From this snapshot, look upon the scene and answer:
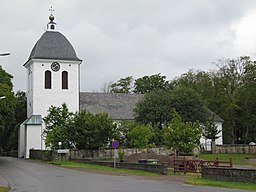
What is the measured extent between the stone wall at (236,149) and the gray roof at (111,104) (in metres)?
15.5

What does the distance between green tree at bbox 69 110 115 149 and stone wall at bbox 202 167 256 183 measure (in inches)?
892

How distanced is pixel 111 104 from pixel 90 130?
24.9 metres

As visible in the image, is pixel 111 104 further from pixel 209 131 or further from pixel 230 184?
pixel 230 184

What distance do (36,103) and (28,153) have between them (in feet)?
25.6

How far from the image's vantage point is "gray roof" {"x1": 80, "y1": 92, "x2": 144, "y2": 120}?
229 feet

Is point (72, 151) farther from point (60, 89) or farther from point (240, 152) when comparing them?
point (240, 152)

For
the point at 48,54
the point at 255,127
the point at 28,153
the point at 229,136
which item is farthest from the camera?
the point at 229,136

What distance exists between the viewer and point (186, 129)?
42.4 m

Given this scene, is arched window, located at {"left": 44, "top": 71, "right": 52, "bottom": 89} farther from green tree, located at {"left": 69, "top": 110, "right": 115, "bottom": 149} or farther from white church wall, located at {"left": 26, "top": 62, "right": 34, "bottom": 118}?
green tree, located at {"left": 69, "top": 110, "right": 115, "bottom": 149}

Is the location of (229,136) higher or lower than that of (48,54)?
lower

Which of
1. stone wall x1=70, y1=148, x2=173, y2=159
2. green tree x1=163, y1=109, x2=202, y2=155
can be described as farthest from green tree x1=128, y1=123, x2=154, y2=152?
green tree x1=163, y1=109, x2=202, y2=155

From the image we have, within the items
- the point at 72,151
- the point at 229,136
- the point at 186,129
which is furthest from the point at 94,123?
the point at 229,136

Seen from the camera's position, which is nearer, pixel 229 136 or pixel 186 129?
pixel 186 129

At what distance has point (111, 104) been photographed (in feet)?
237
